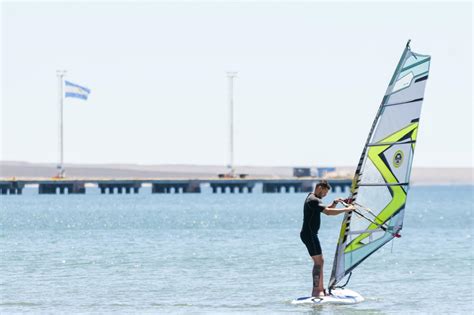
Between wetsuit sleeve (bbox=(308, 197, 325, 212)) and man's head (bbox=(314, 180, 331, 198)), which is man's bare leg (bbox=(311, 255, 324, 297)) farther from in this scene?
man's head (bbox=(314, 180, 331, 198))

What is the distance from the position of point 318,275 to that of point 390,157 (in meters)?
2.47

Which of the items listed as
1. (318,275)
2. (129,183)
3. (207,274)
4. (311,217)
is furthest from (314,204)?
(129,183)

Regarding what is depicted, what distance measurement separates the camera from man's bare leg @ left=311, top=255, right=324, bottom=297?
22.3 meters

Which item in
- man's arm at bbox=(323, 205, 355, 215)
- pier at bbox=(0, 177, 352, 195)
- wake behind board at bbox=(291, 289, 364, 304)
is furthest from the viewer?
pier at bbox=(0, 177, 352, 195)

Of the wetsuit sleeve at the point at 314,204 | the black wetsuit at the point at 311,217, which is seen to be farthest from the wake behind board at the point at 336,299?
the wetsuit sleeve at the point at 314,204

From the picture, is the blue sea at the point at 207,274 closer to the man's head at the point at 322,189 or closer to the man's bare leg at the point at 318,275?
the man's bare leg at the point at 318,275

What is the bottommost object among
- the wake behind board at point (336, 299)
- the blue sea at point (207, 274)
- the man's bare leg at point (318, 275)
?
the blue sea at point (207, 274)

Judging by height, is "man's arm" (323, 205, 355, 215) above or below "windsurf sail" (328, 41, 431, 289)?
below

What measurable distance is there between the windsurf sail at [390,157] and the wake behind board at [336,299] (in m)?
1.18

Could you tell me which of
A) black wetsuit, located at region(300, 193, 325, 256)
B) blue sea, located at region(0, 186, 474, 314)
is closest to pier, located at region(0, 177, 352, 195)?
blue sea, located at region(0, 186, 474, 314)

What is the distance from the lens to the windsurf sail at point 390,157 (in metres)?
22.5

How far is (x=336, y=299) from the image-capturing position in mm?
23359

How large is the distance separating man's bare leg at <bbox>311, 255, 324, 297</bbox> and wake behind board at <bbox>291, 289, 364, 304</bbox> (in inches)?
5.1

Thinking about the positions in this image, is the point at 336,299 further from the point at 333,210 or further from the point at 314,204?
the point at 333,210
